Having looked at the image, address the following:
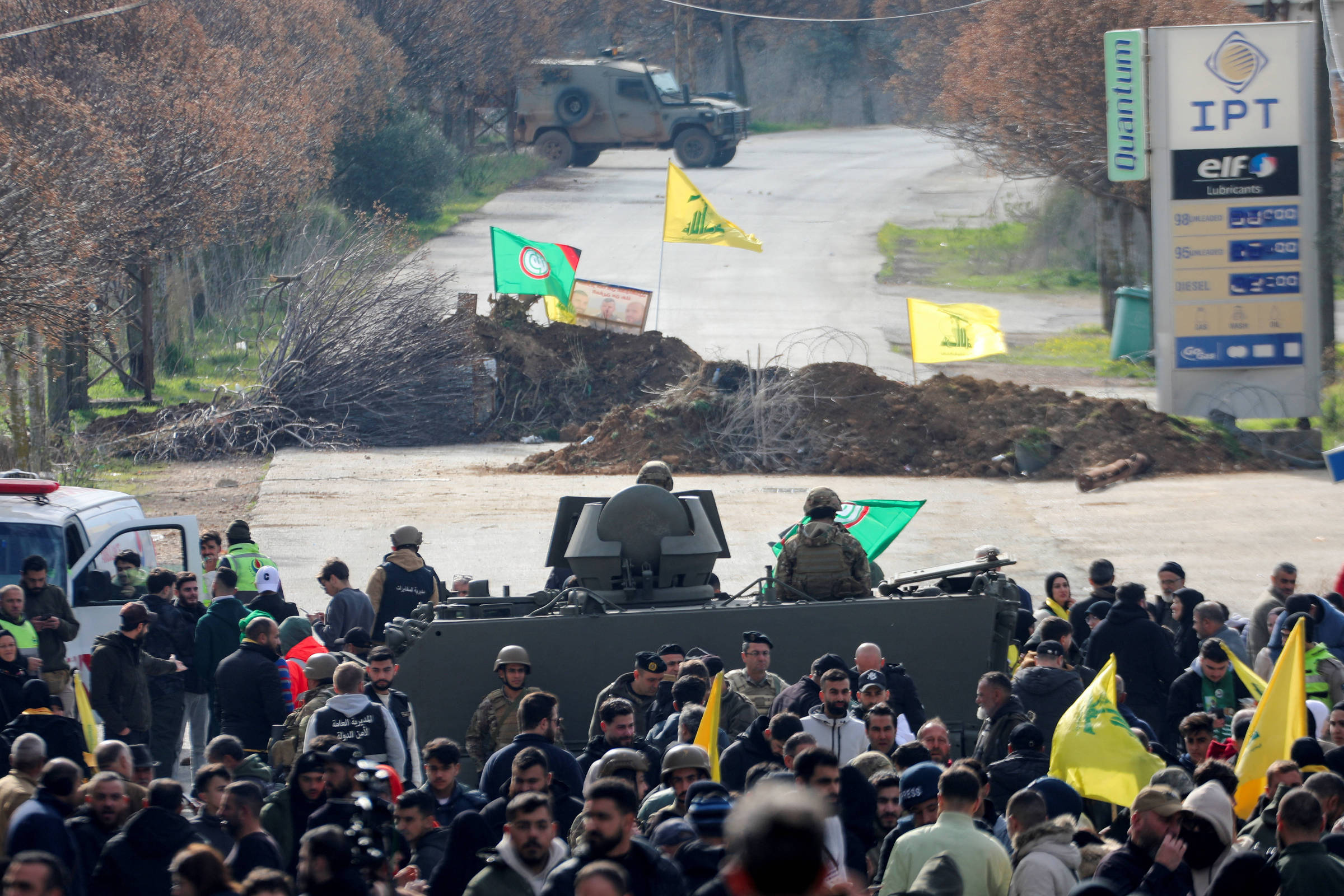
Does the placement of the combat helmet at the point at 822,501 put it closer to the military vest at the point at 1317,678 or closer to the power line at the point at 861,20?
the military vest at the point at 1317,678

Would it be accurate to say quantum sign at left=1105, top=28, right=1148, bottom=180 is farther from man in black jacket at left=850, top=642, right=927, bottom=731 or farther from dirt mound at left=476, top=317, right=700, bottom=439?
man in black jacket at left=850, top=642, right=927, bottom=731

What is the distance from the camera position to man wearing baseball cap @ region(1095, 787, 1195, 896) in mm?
5402

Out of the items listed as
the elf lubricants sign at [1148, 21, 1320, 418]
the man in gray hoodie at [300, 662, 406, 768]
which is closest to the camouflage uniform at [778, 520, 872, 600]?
the man in gray hoodie at [300, 662, 406, 768]

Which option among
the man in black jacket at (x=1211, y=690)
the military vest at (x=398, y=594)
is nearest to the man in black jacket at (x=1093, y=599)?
the man in black jacket at (x=1211, y=690)

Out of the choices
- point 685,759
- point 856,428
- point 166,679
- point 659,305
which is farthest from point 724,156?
point 685,759

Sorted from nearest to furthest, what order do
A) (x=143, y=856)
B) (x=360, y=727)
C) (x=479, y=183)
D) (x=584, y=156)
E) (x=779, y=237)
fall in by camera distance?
(x=143, y=856)
(x=360, y=727)
(x=779, y=237)
(x=479, y=183)
(x=584, y=156)

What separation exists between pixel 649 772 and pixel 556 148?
47.1 m

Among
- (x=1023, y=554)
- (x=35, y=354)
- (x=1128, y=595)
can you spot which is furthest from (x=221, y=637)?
(x=35, y=354)

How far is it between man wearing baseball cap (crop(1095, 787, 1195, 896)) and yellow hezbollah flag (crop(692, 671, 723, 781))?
2063 mm

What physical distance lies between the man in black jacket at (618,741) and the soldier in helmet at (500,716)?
3.22ft

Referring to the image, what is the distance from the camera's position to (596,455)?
76.1 feet

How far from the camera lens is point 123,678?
9648 mm

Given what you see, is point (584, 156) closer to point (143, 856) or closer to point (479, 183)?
point (479, 183)

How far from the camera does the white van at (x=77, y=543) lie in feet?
38.0
